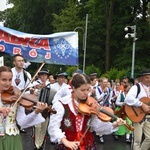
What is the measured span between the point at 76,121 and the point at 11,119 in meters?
0.63

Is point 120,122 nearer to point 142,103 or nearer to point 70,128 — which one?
point 70,128

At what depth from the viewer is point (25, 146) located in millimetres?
8164

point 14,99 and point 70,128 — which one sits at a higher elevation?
point 14,99

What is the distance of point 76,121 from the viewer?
3.58 meters

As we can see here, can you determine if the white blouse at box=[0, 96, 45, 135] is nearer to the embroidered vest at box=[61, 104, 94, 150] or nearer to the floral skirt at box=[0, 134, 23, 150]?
the floral skirt at box=[0, 134, 23, 150]

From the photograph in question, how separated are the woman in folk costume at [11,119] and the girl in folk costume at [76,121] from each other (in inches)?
8.1

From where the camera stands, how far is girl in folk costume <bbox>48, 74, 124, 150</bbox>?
3507 millimetres

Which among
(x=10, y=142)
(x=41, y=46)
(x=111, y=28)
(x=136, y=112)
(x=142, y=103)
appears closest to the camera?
(x=10, y=142)

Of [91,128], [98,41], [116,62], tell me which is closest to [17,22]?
[98,41]

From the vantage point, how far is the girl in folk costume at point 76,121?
138 inches

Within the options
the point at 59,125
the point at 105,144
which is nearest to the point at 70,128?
the point at 59,125

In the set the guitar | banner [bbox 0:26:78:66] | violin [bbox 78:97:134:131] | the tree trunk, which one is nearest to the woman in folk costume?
violin [bbox 78:97:134:131]

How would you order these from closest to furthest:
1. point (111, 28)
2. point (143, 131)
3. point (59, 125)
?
point (59, 125), point (143, 131), point (111, 28)

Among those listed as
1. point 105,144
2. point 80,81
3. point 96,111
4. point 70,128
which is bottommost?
point 105,144
